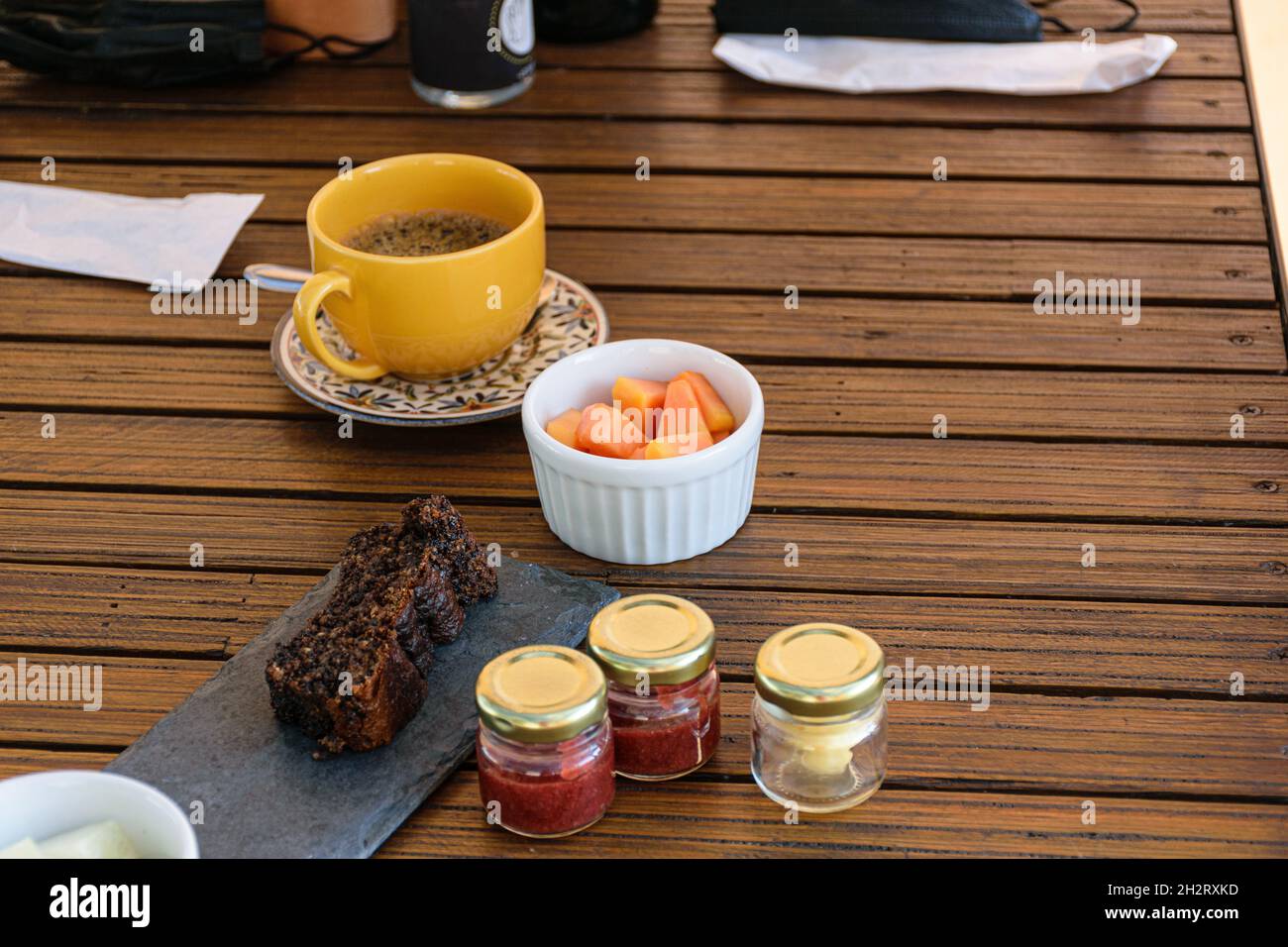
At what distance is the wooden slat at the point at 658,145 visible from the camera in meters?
1.38

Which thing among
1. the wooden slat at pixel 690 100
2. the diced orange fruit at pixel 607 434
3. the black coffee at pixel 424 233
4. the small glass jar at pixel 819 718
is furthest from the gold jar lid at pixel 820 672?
the wooden slat at pixel 690 100

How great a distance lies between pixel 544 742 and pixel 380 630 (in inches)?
5.0

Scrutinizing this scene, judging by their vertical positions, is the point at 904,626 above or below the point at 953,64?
below

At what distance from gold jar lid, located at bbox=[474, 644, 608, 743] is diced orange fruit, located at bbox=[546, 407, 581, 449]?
0.23 meters

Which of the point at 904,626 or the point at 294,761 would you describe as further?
the point at 904,626

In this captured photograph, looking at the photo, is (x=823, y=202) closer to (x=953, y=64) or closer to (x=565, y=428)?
(x=953, y=64)

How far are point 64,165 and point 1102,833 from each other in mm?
1139

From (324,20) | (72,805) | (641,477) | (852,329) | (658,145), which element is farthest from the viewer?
(324,20)

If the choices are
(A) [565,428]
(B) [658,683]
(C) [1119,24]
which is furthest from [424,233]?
(C) [1119,24]

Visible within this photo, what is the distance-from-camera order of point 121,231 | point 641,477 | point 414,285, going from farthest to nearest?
1. point 121,231
2. point 414,285
3. point 641,477

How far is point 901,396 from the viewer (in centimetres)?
107

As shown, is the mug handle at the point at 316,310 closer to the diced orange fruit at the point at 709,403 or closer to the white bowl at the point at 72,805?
the diced orange fruit at the point at 709,403

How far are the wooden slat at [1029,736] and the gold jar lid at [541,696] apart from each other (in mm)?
110

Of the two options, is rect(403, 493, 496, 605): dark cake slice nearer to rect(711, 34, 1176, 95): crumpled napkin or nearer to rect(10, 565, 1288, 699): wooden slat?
rect(10, 565, 1288, 699): wooden slat
